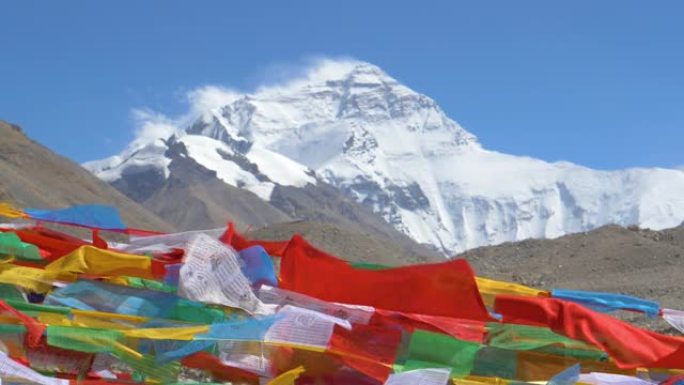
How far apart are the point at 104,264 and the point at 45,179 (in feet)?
310

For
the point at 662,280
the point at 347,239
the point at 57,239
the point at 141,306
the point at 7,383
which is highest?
the point at 347,239

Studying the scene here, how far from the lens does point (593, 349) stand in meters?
5.64

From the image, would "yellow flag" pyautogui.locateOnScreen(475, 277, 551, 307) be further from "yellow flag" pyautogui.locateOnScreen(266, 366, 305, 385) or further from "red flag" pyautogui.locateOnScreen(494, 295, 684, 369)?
"yellow flag" pyautogui.locateOnScreen(266, 366, 305, 385)

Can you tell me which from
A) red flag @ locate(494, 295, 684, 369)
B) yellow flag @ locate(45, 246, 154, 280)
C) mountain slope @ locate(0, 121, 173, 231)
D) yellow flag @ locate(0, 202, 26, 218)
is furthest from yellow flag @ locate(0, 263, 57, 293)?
mountain slope @ locate(0, 121, 173, 231)

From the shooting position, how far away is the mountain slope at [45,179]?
82.6 meters

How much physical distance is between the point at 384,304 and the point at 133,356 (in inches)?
50.0

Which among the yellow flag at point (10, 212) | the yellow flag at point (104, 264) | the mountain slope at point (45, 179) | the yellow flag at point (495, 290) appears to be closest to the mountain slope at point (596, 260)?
the yellow flag at point (10, 212)

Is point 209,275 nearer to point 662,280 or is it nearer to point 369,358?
point 369,358

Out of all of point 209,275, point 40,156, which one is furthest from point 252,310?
point 40,156

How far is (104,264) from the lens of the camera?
19.8 feet

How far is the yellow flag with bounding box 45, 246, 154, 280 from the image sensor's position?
604 centimetres

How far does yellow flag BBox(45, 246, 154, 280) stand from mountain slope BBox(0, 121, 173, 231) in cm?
7257

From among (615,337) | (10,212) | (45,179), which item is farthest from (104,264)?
(45,179)

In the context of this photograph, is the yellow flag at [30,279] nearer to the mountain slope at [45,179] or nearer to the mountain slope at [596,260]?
the mountain slope at [596,260]
